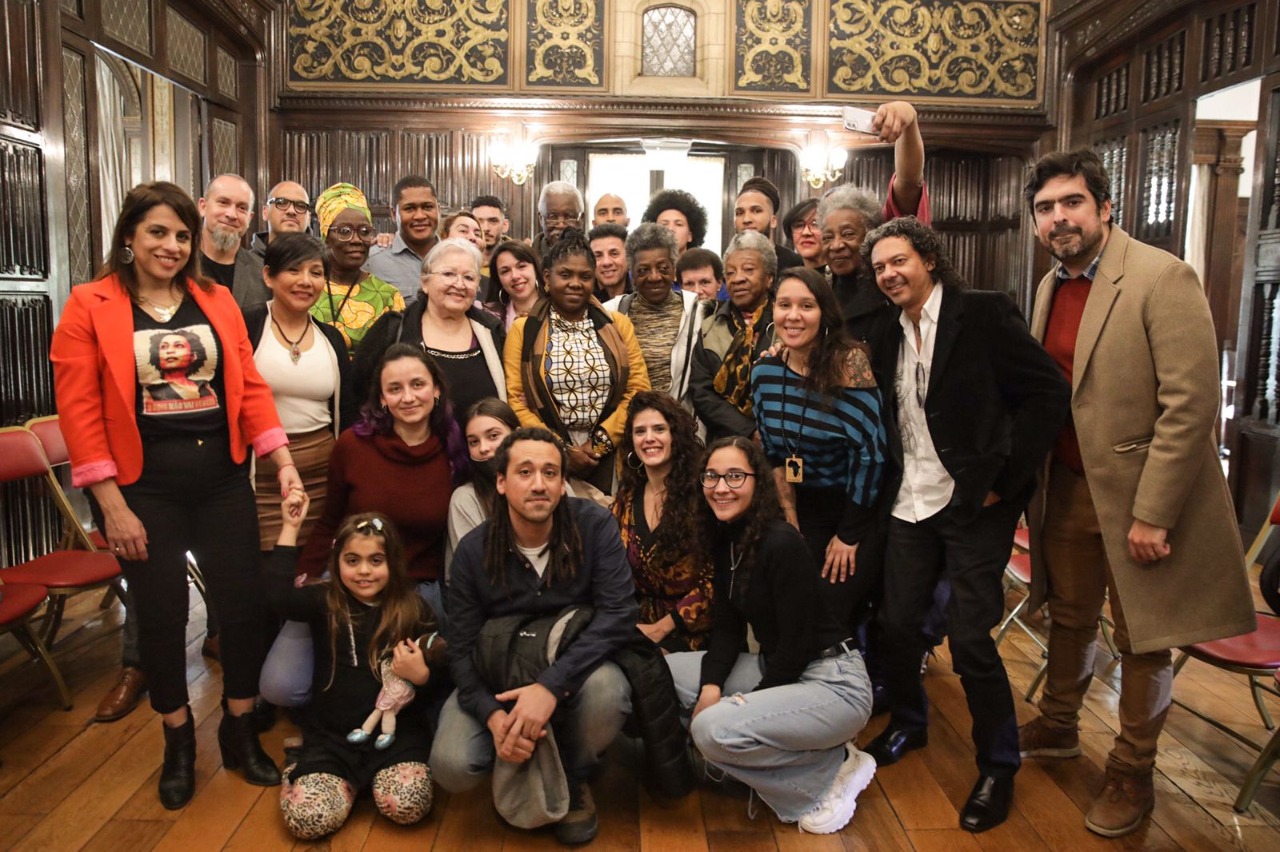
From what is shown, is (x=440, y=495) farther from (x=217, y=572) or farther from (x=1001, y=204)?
(x=1001, y=204)

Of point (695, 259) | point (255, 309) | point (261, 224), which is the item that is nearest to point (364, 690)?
point (255, 309)

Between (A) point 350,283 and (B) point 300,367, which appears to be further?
(A) point 350,283

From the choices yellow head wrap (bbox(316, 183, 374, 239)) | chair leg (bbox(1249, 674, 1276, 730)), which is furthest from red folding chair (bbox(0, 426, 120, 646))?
chair leg (bbox(1249, 674, 1276, 730))

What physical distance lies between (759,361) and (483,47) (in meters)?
5.71

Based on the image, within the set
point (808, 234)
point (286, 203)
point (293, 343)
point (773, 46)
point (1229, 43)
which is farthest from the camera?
point (773, 46)

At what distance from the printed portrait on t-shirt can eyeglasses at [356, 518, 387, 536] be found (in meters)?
0.51

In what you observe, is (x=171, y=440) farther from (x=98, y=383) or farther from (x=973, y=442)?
(x=973, y=442)

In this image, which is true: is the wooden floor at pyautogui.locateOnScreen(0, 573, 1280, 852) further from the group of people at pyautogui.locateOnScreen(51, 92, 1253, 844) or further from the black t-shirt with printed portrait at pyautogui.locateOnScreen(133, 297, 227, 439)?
the black t-shirt with printed portrait at pyautogui.locateOnScreen(133, 297, 227, 439)

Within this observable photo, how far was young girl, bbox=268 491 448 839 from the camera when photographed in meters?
2.59

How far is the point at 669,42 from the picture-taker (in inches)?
305

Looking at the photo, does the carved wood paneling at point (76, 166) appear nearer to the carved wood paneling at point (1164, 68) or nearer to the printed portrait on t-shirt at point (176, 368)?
the printed portrait on t-shirt at point (176, 368)

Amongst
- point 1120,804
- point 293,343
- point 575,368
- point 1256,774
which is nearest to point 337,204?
point 293,343

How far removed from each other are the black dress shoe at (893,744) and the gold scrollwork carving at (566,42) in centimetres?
611

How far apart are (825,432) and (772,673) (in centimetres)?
69
